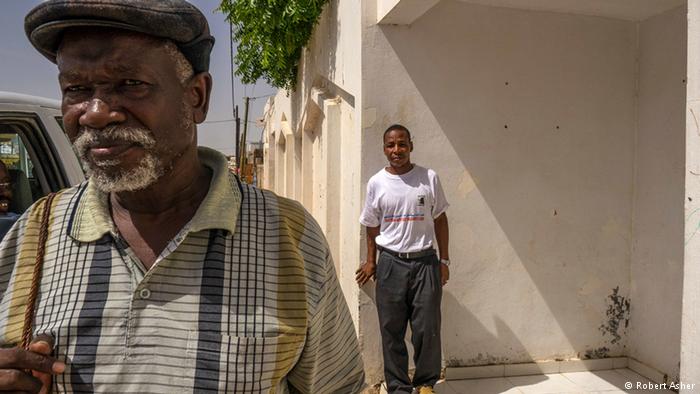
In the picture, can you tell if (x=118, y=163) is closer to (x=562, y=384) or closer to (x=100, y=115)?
(x=100, y=115)

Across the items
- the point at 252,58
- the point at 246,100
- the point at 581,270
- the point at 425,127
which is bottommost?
the point at 581,270

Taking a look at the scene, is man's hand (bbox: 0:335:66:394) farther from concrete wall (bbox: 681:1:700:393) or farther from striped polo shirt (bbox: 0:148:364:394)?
concrete wall (bbox: 681:1:700:393)

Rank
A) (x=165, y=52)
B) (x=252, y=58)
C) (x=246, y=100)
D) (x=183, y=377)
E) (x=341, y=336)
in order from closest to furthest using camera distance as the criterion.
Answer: (x=183, y=377)
(x=165, y=52)
(x=341, y=336)
(x=252, y=58)
(x=246, y=100)

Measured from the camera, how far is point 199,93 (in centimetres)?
146

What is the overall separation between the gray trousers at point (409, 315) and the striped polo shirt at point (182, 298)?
7.80 ft

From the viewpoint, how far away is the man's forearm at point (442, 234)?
390 centimetres

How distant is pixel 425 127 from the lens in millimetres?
4125

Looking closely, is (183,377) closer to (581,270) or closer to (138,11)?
(138,11)

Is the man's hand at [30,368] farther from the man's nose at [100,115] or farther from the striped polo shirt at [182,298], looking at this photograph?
the man's nose at [100,115]

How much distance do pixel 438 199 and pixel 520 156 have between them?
0.90m

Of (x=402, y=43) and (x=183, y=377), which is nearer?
(x=183, y=377)

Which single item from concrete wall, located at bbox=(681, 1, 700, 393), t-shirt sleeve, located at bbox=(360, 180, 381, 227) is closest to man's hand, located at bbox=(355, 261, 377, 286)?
t-shirt sleeve, located at bbox=(360, 180, 381, 227)

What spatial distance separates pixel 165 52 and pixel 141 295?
57 centimetres

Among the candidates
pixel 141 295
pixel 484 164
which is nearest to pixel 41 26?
pixel 141 295
